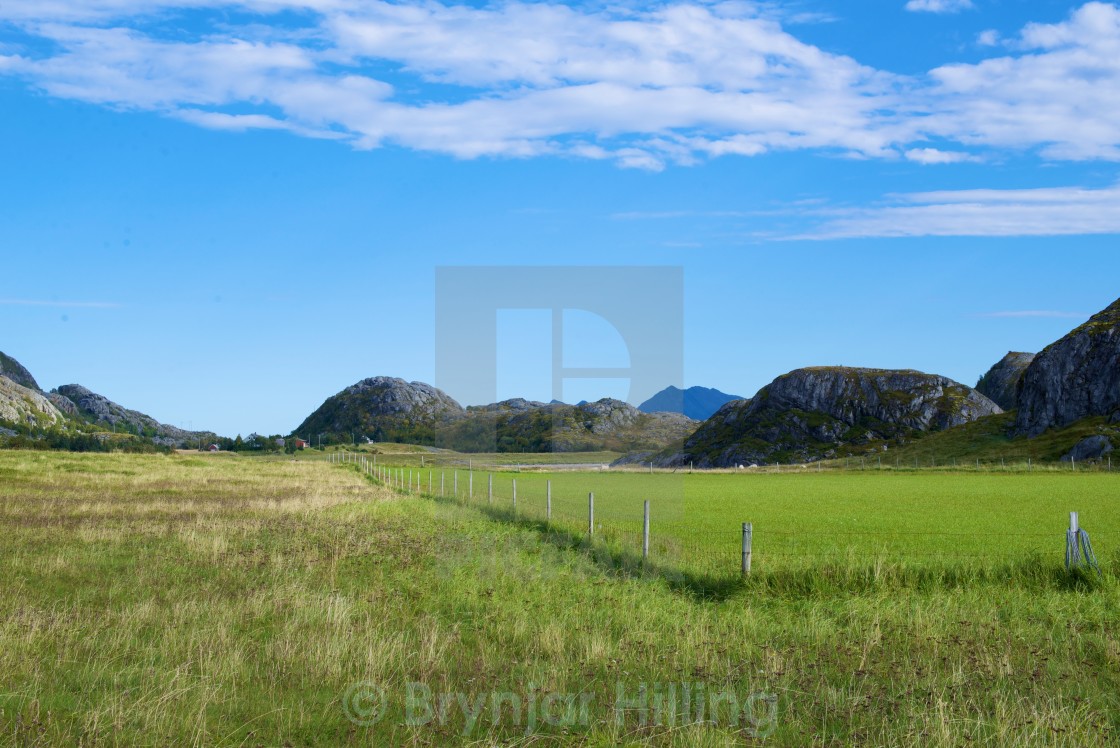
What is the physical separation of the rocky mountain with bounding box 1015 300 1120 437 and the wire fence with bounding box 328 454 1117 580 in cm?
12293

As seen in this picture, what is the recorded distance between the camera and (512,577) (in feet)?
53.2

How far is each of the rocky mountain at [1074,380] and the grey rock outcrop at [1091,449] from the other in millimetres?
32911

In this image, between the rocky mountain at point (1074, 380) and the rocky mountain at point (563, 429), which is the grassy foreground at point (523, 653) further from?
the rocky mountain at point (1074, 380)

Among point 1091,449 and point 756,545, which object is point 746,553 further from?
point 1091,449

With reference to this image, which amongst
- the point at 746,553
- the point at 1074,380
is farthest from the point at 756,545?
the point at 1074,380

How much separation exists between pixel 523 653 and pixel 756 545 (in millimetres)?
12793

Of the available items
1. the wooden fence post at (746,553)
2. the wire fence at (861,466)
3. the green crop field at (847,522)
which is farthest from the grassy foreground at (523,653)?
the wire fence at (861,466)

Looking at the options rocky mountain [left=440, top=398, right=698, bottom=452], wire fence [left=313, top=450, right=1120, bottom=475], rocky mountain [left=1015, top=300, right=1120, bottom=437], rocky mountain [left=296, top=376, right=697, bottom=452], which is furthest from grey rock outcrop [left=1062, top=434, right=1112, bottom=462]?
rocky mountain [left=296, top=376, right=697, bottom=452]

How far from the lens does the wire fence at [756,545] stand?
57.4 ft

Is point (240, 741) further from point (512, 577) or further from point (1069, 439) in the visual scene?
point (1069, 439)

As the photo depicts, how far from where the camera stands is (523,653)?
11.2 m

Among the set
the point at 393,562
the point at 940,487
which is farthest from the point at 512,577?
the point at 940,487

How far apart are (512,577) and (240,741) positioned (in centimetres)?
837

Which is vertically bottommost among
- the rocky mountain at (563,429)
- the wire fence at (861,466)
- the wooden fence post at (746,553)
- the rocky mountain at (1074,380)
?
the wire fence at (861,466)
